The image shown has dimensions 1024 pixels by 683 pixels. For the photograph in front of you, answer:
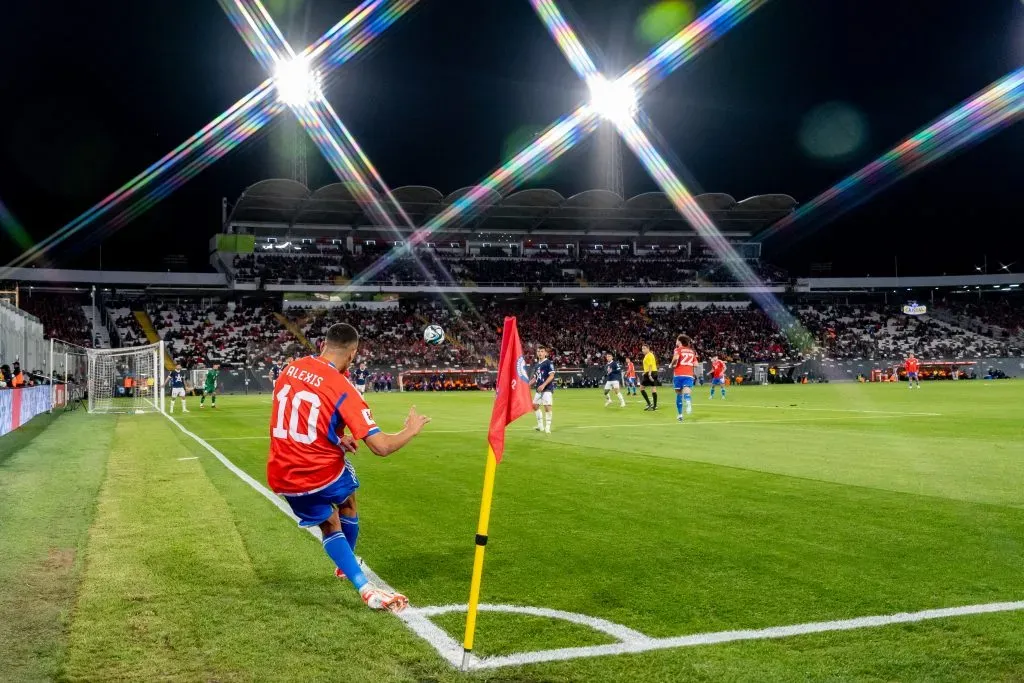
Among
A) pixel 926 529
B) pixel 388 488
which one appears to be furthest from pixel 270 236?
pixel 926 529

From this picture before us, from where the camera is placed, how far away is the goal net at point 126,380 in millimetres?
31595

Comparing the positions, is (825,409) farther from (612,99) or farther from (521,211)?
(521,211)

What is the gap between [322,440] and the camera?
4816 millimetres

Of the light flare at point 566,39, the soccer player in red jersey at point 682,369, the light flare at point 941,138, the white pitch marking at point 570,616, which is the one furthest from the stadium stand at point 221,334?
the white pitch marking at point 570,616

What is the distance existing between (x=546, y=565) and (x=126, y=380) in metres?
45.2

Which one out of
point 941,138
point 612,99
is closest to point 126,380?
point 612,99

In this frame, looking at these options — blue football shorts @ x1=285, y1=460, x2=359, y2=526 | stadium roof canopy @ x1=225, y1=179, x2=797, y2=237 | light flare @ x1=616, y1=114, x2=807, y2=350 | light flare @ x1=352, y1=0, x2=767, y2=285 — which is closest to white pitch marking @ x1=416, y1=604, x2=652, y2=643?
blue football shorts @ x1=285, y1=460, x2=359, y2=526

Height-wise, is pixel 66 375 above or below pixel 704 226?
below

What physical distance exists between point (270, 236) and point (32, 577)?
7030 cm

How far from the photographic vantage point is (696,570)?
18.2 feet

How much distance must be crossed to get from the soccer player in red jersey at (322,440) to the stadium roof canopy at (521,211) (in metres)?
58.7

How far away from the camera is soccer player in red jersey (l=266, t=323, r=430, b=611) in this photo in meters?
4.75

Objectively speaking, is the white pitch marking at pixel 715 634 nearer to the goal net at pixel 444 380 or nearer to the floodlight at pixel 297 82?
the goal net at pixel 444 380

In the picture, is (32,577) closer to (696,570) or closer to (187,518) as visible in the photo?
(187,518)
